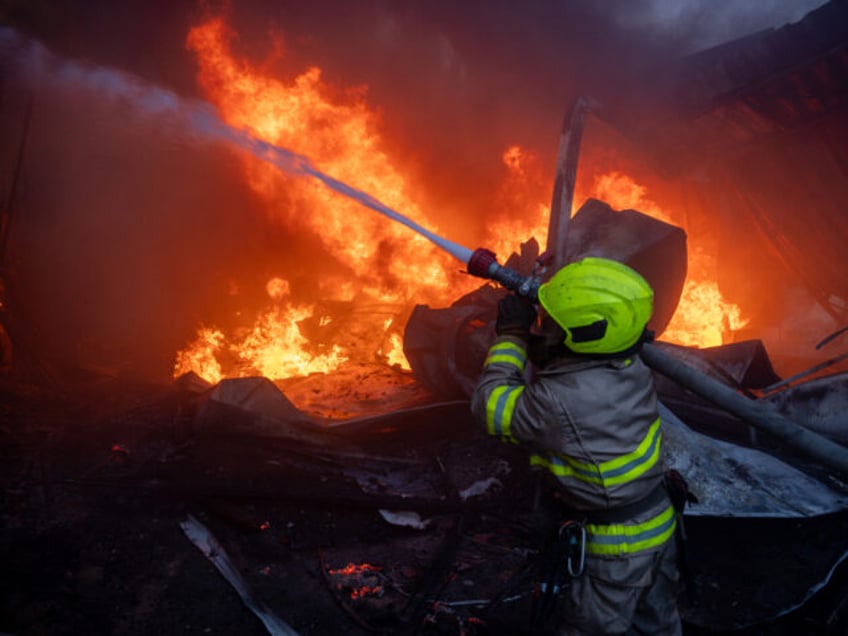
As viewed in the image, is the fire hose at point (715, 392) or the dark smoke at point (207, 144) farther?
the dark smoke at point (207, 144)

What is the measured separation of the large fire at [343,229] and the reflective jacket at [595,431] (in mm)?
5549

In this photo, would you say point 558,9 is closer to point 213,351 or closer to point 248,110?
point 248,110

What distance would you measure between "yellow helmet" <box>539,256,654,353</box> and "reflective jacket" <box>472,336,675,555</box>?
0.12 m

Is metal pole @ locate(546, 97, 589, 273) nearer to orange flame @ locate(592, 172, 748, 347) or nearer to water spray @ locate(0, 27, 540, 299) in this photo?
water spray @ locate(0, 27, 540, 299)

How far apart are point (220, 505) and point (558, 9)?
9.25m

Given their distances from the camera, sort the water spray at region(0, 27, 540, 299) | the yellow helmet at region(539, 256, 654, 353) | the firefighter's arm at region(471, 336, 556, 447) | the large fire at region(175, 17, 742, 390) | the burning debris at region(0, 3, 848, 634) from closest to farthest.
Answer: the yellow helmet at region(539, 256, 654, 353)
the firefighter's arm at region(471, 336, 556, 447)
the burning debris at region(0, 3, 848, 634)
the water spray at region(0, 27, 540, 299)
the large fire at region(175, 17, 742, 390)

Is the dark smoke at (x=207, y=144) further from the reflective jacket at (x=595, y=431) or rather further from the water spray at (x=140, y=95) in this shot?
the reflective jacket at (x=595, y=431)

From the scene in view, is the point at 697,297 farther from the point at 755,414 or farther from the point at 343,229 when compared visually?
the point at 755,414

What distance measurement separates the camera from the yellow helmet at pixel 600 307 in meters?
2.12

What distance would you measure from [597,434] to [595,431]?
2cm

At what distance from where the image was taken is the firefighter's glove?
2.58m

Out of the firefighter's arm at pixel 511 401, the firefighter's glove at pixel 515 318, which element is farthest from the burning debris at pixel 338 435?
the firefighter's arm at pixel 511 401

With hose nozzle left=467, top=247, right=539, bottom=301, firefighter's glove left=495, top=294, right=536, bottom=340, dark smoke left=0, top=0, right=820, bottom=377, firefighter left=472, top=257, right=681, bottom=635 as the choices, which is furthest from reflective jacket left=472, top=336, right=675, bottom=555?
dark smoke left=0, top=0, right=820, bottom=377

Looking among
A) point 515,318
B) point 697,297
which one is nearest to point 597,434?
point 515,318
